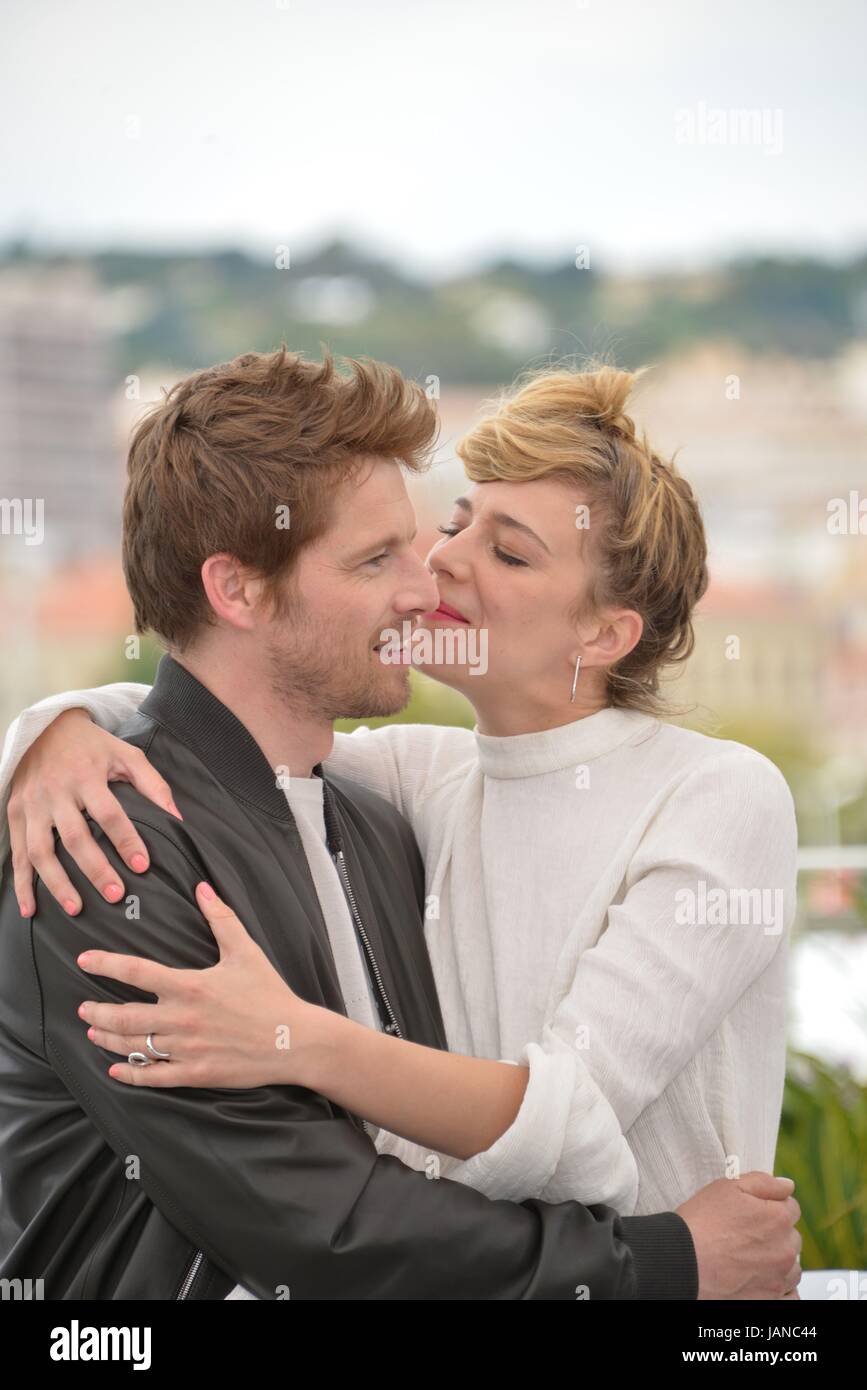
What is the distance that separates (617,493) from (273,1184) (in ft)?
3.06

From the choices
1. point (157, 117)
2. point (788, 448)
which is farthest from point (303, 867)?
point (157, 117)

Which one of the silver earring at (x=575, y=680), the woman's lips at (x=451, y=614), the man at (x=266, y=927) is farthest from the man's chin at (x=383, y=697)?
the silver earring at (x=575, y=680)

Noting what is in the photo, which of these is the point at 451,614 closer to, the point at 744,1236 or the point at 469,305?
the point at 744,1236

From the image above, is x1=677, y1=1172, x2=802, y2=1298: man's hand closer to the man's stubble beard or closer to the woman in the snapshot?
the woman

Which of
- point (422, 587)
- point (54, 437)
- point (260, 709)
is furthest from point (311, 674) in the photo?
point (54, 437)

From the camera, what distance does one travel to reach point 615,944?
1463mm

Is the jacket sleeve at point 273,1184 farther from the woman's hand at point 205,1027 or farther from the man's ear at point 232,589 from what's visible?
the man's ear at point 232,589

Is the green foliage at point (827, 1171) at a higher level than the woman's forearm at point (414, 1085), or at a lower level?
lower

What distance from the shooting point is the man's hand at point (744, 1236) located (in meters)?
1.41

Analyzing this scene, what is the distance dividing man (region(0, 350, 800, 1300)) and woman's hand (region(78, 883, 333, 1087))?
3 centimetres

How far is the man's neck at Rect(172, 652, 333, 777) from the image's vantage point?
1562 millimetres

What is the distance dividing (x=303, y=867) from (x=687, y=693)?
78 centimetres

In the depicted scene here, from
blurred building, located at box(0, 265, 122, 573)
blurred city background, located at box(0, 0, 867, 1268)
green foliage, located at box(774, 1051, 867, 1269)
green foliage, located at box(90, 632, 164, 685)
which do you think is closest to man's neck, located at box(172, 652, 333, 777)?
green foliage, located at box(774, 1051, 867, 1269)
